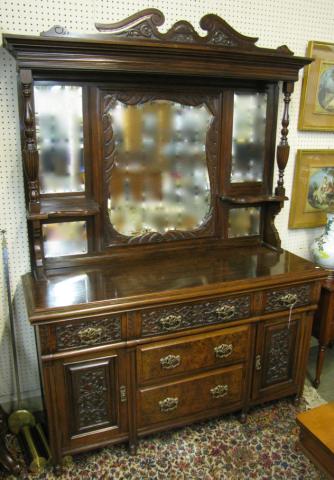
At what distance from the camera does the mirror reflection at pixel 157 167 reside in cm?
218

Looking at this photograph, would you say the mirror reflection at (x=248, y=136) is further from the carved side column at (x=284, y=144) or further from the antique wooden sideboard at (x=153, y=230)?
the carved side column at (x=284, y=144)

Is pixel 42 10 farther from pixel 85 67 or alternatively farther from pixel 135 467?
pixel 135 467

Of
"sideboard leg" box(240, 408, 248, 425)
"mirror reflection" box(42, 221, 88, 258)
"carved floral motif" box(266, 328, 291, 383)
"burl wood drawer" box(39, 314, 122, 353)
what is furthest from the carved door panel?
"mirror reflection" box(42, 221, 88, 258)

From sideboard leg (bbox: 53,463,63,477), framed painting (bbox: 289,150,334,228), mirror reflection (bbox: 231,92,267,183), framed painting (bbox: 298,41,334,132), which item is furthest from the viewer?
framed painting (bbox: 289,150,334,228)

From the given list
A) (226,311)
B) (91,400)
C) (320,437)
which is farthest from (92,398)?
(320,437)

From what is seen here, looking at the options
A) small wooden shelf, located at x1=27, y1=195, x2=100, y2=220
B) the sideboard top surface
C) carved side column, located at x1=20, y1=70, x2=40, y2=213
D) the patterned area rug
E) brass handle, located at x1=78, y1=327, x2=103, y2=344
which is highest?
carved side column, located at x1=20, y1=70, x2=40, y2=213

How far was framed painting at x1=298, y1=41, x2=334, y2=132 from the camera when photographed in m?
2.54

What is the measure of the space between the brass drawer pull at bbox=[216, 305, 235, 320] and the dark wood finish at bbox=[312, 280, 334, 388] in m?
0.75

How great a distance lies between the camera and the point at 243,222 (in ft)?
8.47

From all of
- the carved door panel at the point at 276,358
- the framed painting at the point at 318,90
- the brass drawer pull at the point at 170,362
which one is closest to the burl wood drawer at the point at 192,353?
the brass drawer pull at the point at 170,362

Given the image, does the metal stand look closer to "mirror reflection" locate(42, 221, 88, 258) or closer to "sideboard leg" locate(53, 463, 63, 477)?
"sideboard leg" locate(53, 463, 63, 477)

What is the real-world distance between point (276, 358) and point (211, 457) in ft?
2.14

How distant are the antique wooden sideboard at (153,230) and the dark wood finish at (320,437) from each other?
0.52 metres

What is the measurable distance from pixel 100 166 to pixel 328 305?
1632mm
